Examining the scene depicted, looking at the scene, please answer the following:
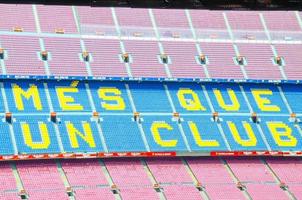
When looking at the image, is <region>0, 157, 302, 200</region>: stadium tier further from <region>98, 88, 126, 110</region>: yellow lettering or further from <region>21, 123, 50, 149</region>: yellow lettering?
<region>98, 88, 126, 110</region>: yellow lettering

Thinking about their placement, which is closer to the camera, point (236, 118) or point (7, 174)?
point (7, 174)

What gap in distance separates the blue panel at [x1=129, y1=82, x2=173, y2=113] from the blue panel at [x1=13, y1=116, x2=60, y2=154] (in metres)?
6.33

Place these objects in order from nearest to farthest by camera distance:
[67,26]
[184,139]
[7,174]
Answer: [7,174] → [184,139] → [67,26]

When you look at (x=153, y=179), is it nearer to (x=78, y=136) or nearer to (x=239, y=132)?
(x=78, y=136)

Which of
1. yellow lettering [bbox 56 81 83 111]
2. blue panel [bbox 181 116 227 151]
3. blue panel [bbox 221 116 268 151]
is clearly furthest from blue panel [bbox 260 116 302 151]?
yellow lettering [bbox 56 81 83 111]

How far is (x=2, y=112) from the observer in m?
49.6

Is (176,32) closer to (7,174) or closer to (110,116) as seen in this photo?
(110,116)

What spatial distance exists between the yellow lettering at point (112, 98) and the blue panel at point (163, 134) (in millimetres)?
1846

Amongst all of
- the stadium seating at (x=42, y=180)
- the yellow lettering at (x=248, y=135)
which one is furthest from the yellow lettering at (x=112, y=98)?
the yellow lettering at (x=248, y=135)

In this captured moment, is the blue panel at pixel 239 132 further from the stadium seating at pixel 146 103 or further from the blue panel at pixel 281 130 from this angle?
the blue panel at pixel 281 130

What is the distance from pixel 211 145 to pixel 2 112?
13368mm

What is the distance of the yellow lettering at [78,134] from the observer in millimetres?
49719

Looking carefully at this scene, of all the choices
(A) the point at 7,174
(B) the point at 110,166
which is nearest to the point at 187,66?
(B) the point at 110,166

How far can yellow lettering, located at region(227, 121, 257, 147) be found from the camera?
2078 inches
